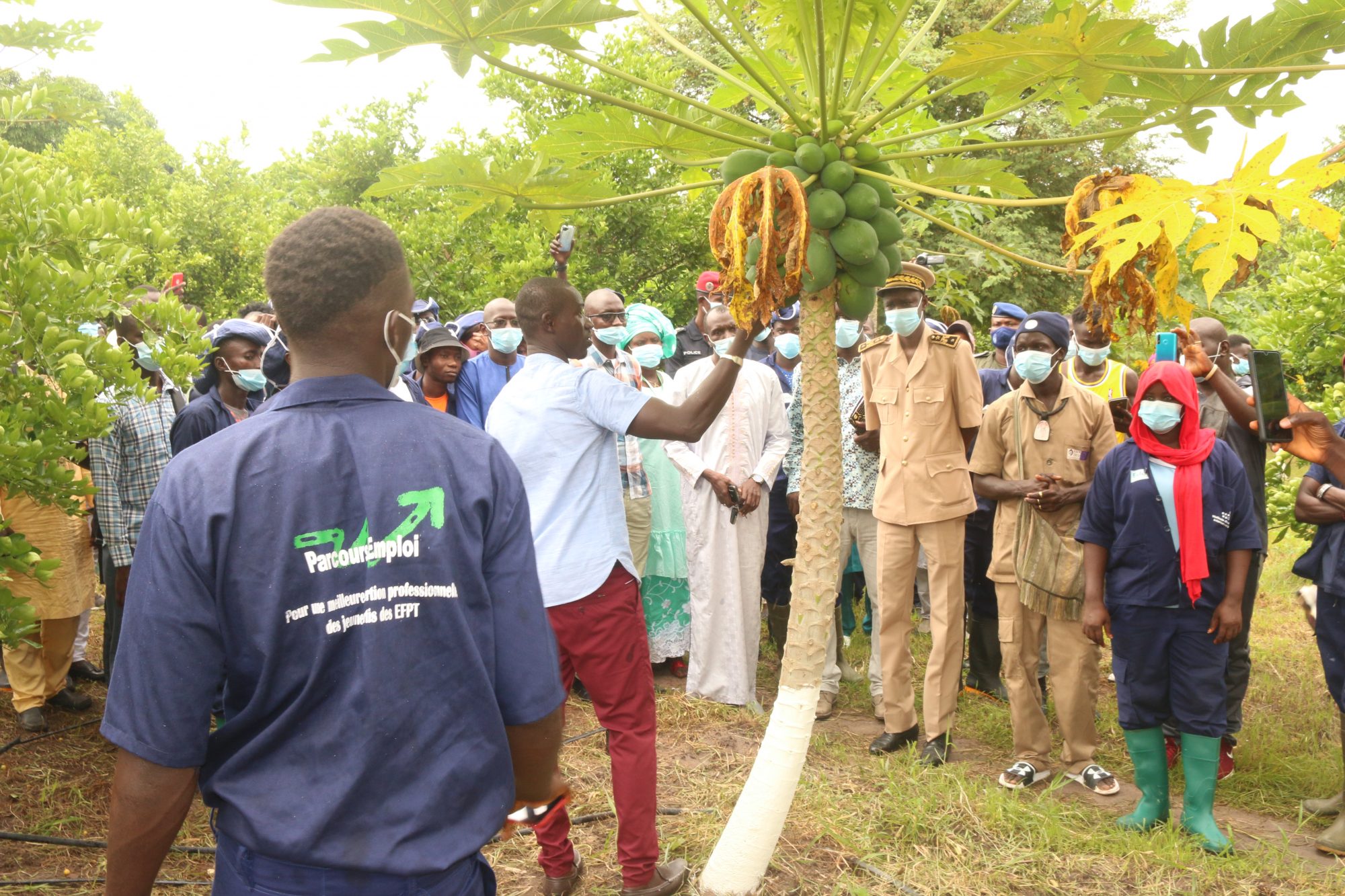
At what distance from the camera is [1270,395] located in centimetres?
467

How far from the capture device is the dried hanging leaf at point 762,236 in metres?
2.94

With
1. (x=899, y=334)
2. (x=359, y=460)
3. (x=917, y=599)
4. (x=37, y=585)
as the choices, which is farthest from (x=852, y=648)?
(x=359, y=460)

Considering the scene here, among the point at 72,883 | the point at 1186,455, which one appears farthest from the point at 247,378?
the point at 1186,455

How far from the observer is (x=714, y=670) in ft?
20.6

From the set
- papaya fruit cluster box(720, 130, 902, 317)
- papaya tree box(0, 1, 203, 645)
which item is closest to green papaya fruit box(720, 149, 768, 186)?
papaya fruit cluster box(720, 130, 902, 317)

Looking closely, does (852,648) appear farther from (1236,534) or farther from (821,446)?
(821,446)

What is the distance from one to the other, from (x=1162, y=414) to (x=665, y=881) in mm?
2748

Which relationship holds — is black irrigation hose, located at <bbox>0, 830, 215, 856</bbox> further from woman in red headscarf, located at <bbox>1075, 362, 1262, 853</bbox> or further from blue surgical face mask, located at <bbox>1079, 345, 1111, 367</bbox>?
blue surgical face mask, located at <bbox>1079, 345, 1111, 367</bbox>

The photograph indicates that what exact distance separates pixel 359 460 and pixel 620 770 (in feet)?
7.18

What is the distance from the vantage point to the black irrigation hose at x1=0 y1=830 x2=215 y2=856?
4.15 metres

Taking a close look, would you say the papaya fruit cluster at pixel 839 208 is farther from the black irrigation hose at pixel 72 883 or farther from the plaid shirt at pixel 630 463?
the black irrigation hose at pixel 72 883

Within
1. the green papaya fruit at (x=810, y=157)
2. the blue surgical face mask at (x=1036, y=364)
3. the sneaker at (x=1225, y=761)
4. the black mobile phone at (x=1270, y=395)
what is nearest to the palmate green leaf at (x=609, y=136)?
the green papaya fruit at (x=810, y=157)

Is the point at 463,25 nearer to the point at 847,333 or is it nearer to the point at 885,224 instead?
the point at 885,224

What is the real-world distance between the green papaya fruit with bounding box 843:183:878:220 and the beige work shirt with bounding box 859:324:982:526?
2.44m
